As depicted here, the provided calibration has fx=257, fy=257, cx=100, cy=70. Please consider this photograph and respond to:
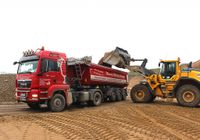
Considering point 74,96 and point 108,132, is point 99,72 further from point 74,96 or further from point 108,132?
point 108,132

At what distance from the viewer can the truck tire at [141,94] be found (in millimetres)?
16922

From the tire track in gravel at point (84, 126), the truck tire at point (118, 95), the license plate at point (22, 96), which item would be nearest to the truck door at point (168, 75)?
the truck tire at point (118, 95)

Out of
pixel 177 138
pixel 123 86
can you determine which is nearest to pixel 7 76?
pixel 123 86

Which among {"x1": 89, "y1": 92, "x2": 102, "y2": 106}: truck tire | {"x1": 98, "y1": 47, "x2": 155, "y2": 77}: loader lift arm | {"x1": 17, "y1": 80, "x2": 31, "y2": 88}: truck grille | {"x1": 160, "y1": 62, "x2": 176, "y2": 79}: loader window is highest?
{"x1": 98, "y1": 47, "x2": 155, "y2": 77}: loader lift arm

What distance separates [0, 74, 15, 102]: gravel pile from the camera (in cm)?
2070

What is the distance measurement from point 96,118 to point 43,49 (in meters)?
4.86

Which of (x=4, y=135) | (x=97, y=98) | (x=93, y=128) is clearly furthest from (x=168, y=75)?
(x=4, y=135)

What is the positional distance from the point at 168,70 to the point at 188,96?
2.15m

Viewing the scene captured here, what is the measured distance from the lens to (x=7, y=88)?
22.9 metres

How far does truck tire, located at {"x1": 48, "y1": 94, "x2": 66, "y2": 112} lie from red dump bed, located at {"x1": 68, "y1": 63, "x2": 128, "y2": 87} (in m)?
2.07

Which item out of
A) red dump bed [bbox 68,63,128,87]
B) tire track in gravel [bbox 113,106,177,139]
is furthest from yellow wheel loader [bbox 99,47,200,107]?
tire track in gravel [bbox 113,106,177,139]

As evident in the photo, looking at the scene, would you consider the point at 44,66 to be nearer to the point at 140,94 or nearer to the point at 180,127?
the point at 180,127

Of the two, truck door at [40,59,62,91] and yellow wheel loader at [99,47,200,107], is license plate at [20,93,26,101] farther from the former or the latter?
yellow wheel loader at [99,47,200,107]

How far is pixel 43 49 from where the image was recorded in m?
13.1
